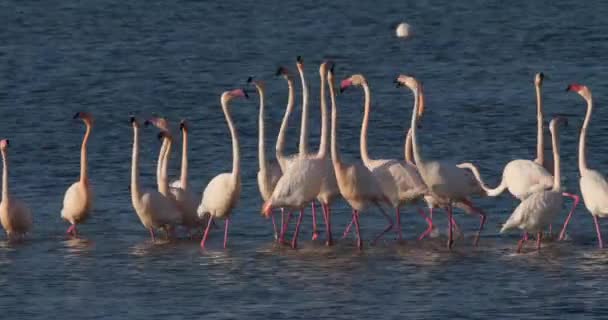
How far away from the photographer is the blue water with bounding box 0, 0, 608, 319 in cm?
1332

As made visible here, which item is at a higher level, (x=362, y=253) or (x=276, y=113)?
(x=276, y=113)

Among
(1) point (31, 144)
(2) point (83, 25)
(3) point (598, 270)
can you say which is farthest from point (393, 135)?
(2) point (83, 25)

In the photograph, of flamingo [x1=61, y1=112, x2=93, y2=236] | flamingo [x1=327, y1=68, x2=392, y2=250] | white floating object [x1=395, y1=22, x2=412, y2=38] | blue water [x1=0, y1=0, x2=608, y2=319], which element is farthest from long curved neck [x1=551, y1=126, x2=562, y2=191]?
white floating object [x1=395, y1=22, x2=412, y2=38]

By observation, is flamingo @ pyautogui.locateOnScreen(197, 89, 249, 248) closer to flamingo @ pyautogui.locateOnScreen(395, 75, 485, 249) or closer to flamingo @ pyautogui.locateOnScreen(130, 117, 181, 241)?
flamingo @ pyautogui.locateOnScreen(130, 117, 181, 241)

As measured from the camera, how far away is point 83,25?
34594 millimetres

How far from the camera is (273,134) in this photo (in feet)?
74.1

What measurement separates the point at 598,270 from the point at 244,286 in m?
2.91

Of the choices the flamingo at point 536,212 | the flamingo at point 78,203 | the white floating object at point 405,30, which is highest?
the white floating object at point 405,30

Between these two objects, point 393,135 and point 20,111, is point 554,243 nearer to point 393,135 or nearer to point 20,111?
point 393,135

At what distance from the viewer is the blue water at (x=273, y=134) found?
1332 centimetres

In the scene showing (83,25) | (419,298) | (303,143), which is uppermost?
(83,25)

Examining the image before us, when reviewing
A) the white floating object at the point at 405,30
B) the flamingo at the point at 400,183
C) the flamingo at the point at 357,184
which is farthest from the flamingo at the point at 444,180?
the white floating object at the point at 405,30

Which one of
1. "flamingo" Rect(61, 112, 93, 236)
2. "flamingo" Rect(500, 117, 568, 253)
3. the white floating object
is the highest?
the white floating object

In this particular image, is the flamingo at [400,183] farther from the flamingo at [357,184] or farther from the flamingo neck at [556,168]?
the flamingo neck at [556,168]
